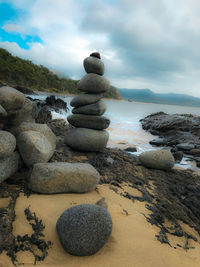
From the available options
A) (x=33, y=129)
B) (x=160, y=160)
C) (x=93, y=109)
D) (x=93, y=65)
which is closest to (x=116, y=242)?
(x=33, y=129)

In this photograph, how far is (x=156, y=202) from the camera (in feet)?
13.2

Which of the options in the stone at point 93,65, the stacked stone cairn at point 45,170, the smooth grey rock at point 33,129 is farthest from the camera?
the stone at point 93,65

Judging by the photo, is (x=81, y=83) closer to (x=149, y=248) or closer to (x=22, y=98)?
(x=22, y=98)

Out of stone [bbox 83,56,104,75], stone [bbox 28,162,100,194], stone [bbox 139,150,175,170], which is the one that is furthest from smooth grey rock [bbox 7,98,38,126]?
stone [bbox 139,150,175,170]

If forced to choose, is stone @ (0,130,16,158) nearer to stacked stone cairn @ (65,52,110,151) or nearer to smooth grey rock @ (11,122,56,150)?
smooth grey rock @ (11,122,56,150)

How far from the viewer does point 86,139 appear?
660 centimetres

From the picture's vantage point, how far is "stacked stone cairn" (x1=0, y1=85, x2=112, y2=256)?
2.29 m

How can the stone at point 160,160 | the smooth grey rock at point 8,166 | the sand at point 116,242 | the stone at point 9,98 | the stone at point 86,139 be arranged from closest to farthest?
the sand at point 116,242, the smooth grey rock at point 8,166, the stone at point 9,98, the stone at point 160,160, the stone at point 86,139

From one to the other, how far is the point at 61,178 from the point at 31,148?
0.85 metres

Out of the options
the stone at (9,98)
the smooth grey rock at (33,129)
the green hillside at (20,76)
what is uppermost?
the green hillside at (20,76)

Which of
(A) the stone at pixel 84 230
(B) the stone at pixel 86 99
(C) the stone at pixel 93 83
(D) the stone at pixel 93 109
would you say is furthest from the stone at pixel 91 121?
(A) the stone at pixel 84 230

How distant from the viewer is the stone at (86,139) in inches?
261

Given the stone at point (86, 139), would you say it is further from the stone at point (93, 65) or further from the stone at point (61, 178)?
the stone at point (61, 178)

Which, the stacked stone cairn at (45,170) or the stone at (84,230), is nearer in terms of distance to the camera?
the stone at (84,230)
